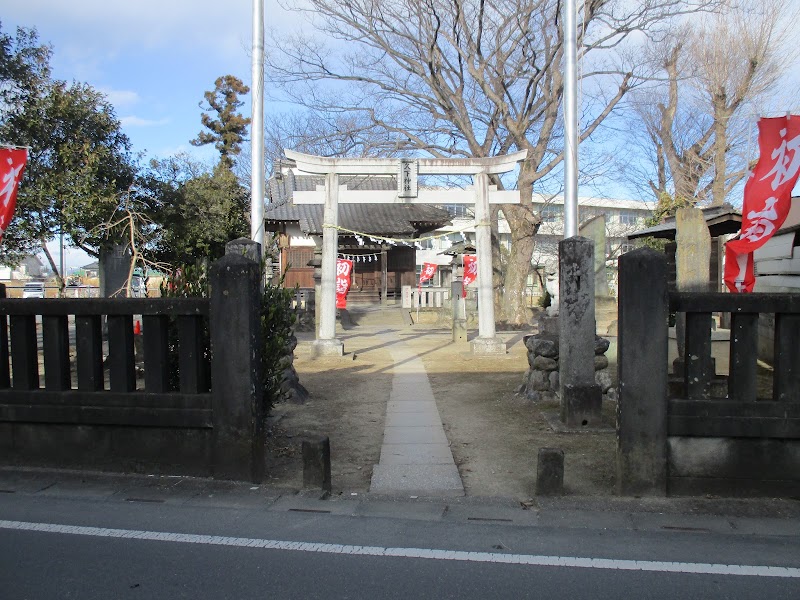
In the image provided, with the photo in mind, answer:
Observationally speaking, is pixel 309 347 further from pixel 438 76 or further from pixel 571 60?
pixel 438 76

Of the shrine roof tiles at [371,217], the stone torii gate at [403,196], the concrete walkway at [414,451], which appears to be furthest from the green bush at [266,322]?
the shrine roof tiles at [371,217]

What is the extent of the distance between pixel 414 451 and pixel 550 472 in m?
2.00

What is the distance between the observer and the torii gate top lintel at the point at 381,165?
14.5 metres

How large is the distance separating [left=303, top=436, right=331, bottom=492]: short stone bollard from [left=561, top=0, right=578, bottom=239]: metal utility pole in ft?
19.6

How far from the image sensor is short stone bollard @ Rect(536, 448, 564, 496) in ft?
17.8

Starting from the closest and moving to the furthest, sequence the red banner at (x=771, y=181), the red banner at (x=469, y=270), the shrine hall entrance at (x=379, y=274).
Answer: the red banner at (x=771, y=181)
the red banner at (x=469, y=270)
the shrine hall entrance at (x=379, y=274)

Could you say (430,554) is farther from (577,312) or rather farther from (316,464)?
(577,312)

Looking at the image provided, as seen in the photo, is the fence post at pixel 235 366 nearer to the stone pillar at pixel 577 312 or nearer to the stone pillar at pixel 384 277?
the stone pillar at pixel 577 312

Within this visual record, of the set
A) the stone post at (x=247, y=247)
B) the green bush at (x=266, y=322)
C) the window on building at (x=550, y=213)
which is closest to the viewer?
the green bush at (x=266, y=322)

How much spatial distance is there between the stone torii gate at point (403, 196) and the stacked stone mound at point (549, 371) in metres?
5.12

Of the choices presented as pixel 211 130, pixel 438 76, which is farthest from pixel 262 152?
pixel 211 130

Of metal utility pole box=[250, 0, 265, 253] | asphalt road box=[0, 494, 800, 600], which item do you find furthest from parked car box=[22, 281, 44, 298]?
asphalt road box=[0, 494, 800, 600]

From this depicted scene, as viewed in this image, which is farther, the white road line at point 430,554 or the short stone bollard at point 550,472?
the short stone bollard at point 550,472

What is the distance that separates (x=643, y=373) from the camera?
530 cm
